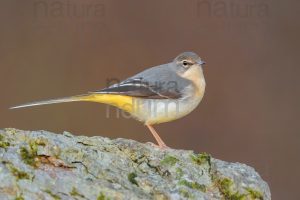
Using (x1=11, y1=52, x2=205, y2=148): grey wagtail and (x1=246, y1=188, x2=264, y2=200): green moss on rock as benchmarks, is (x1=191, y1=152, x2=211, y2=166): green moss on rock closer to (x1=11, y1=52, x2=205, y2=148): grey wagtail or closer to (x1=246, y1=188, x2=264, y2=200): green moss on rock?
(x1=246, y1=188, x2=264, y2=200): green moss on rock

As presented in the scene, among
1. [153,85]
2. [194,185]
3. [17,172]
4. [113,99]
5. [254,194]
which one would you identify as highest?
[153,85]

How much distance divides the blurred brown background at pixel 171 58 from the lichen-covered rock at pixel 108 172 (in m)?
5.80

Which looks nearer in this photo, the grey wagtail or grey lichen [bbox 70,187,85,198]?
grey lichen [bbox 70,187,85,198]

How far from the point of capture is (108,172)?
4.30 m

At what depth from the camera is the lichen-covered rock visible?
3.95 m

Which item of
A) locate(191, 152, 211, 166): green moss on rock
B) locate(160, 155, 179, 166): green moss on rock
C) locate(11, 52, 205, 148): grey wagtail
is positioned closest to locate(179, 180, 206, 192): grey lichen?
locate(160, 155, 179, 166): green moss on rock

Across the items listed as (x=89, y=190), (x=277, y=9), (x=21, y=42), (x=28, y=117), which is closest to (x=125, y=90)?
(x=89, y=190)

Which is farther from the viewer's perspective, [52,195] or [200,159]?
[200,159]

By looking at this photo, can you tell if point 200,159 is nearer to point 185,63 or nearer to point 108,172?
point 108,172

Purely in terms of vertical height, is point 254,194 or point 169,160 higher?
point 169,160

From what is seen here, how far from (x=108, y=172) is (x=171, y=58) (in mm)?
7453

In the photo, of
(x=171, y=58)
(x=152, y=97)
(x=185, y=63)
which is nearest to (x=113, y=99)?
(x=152, y=97)

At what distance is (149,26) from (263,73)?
2.29 metres

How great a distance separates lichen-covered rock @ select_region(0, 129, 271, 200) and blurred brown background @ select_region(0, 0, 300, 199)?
580 cm
